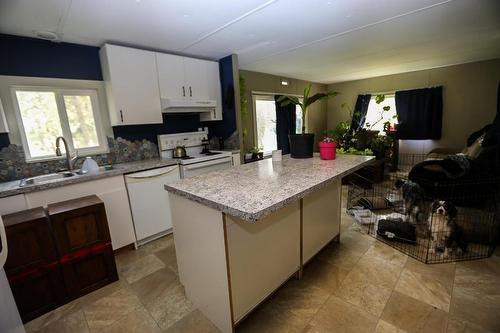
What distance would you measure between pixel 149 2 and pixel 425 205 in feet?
10.4

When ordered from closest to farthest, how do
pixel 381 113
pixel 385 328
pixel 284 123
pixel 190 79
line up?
pixel 385 328 → pixel 190 79 → pixel 284 123 → pixel 381 113

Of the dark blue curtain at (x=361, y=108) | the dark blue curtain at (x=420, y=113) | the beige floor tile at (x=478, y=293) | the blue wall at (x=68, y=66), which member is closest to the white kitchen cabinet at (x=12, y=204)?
the blue wall at (x=68, y=66)

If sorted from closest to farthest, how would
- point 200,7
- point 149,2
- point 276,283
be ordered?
point 276,283 → point 149,2 → point 200,7

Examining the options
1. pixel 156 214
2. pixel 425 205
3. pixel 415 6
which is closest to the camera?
pixel 415 6

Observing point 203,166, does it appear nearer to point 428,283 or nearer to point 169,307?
point 169,307

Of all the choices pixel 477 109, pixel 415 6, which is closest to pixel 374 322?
pixel 415 6

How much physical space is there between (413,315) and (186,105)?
2.92 m

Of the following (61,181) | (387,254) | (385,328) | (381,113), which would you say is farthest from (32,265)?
(381,113)

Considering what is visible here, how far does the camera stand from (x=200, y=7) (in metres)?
1.82

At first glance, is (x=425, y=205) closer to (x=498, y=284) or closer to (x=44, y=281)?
(x=498, y=284)

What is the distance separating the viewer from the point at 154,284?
191cm

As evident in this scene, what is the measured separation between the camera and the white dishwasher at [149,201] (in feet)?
7.88

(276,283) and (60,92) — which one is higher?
(60,92)

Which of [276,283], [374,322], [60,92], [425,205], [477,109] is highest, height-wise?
[60,92]
